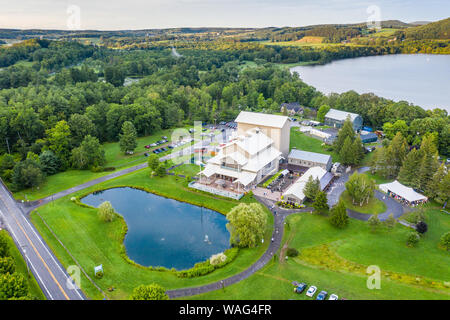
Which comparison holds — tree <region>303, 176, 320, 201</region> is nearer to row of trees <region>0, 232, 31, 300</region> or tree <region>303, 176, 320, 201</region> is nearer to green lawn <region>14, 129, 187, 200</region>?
green lawn <region>14, 129, 187, 200</region>

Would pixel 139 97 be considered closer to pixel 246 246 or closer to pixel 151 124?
pixel 151 124

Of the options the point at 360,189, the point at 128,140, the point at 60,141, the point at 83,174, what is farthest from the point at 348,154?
the point at 60,141

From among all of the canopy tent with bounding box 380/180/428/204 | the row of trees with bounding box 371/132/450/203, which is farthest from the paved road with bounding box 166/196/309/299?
the row of trees with bounding box 371/132/450/203

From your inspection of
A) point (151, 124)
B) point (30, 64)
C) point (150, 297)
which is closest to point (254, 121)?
point (151, 124)

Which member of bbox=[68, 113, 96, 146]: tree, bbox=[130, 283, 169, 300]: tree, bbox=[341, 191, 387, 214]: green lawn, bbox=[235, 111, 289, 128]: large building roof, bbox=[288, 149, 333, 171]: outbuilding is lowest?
bbox=[130, 283, 169, 300]: tree

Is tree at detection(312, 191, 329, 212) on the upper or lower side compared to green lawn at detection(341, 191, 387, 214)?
upper

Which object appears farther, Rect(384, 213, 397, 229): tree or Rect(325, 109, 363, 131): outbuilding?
Rect(325, 109, 363, 131): outbuilding

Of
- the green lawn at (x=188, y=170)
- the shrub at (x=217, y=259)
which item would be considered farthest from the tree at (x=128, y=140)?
the shrub at (x=217, y=259)
